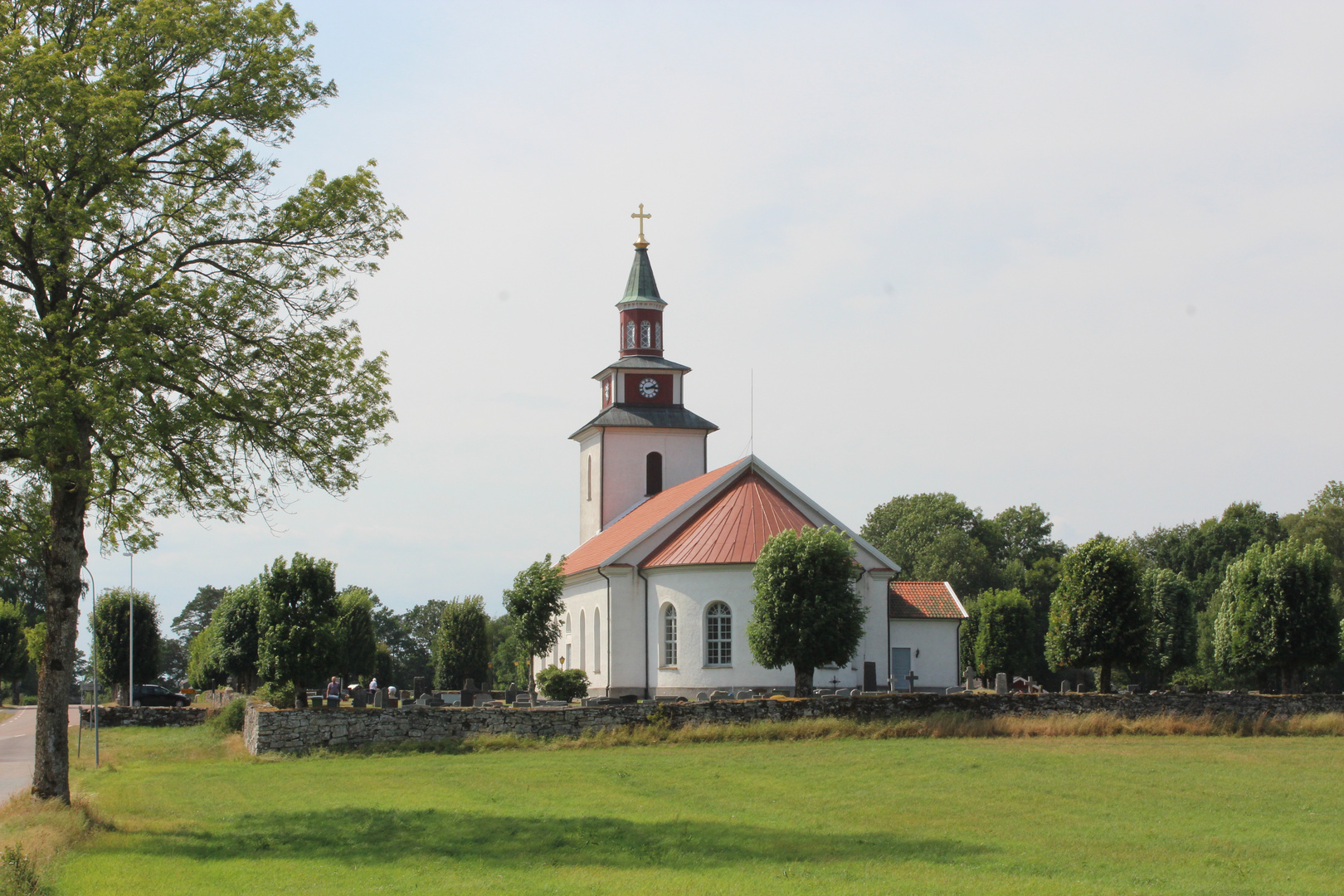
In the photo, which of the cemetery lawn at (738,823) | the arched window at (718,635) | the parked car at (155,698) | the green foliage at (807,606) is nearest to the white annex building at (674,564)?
the arched window at (718,635)

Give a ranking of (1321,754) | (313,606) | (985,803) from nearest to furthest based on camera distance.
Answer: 1. (985,803)
2. (1321,754)
3. (313,606)

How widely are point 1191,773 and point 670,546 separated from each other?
2115cm

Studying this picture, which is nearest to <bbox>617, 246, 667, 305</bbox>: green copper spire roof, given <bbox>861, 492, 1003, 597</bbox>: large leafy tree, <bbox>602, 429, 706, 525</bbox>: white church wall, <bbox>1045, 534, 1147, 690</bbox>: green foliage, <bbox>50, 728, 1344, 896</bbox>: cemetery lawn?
<bbox>602, 429, 706, 525</bbox>: white church wall

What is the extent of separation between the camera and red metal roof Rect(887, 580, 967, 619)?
141 ft

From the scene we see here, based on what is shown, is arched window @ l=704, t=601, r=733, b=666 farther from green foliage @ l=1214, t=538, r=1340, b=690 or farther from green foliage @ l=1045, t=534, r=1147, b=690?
green foliage @ l=1214, t=538, r=1340, b=690

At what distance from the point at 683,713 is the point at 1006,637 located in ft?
118

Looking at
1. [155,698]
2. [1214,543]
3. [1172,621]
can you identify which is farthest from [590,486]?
[1214,543]

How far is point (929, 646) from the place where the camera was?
43062 millimetres

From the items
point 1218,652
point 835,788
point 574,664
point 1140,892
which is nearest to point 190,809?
point 835,788

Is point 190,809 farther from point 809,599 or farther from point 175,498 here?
point 809,599

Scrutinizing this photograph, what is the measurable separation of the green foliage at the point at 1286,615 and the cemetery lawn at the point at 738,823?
10202mm

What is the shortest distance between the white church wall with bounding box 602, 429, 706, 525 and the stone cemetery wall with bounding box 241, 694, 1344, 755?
873 inches

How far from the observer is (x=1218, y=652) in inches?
1554

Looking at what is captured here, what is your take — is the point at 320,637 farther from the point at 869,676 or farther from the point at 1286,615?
the point at 1286,615
